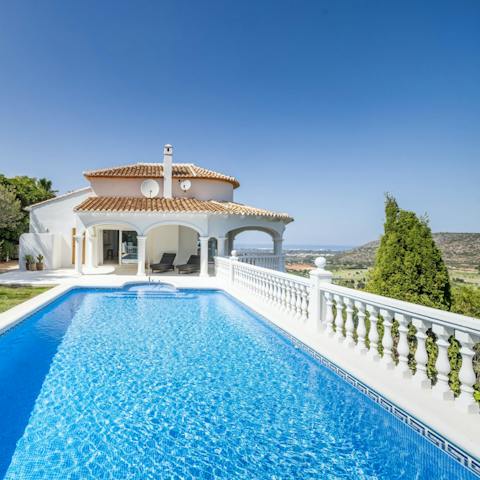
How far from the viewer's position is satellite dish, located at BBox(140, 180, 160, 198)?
77.0 feet

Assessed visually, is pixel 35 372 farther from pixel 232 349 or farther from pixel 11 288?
pixel 11 288

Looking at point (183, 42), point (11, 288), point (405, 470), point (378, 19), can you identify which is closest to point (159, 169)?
point (183, 42)

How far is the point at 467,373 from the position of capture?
360 centimetres

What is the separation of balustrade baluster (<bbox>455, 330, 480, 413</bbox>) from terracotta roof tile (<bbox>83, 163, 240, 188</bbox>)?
2255cm

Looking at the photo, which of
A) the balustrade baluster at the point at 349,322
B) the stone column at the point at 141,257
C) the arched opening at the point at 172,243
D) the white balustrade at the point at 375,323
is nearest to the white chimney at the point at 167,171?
the arched opening at the point at 172,243

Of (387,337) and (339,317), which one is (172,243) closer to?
(339,317)

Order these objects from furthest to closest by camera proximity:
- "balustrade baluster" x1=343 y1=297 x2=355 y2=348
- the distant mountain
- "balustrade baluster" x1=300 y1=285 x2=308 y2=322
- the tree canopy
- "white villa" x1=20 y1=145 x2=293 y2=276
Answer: the tree canopy < "white villa" x1=20 y1=145 x2=293 y2=276 < the distant mountain < "balustrade baluster" x1=300 y1=285 x2=308 y2=322 < "balustrade baluster" x1=343 y1=297 x2=355 y2=348

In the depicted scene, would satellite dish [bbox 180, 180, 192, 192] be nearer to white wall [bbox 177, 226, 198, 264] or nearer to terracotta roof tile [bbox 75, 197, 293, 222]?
terracotta roof tile [bbox 75, 197, 293, 222]

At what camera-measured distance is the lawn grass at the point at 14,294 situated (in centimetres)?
1150

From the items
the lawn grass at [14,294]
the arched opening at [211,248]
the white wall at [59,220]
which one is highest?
the white wall at [59,220]

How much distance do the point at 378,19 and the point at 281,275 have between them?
14.5 metres

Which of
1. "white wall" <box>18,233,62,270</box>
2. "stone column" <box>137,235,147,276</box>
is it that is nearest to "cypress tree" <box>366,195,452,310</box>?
"stone column" <box>137,235,147,276</box>

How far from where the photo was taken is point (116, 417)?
477cm

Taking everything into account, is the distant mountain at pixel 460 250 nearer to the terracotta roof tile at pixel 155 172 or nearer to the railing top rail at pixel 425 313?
the railing top rail at pixel 425 313
